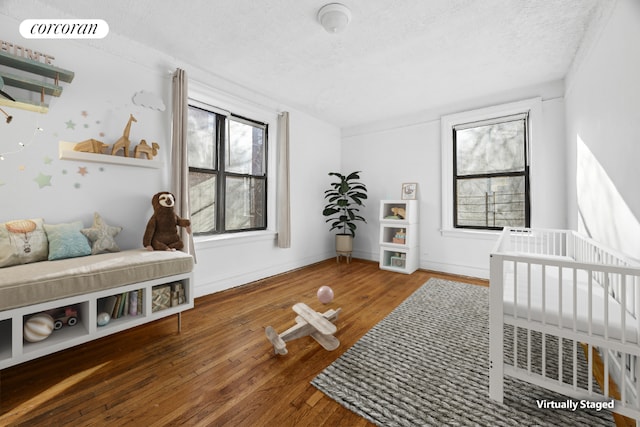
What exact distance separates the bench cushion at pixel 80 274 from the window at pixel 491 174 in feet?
11.9

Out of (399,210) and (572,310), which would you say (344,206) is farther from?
(572,310)

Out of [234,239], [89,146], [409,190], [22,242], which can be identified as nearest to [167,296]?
[22,242]

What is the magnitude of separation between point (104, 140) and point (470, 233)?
13.8ft

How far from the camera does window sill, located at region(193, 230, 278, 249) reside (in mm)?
2881

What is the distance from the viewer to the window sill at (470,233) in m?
3.51

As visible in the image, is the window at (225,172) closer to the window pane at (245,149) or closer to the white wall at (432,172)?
the window pane at (245,149)

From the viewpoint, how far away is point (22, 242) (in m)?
1.73

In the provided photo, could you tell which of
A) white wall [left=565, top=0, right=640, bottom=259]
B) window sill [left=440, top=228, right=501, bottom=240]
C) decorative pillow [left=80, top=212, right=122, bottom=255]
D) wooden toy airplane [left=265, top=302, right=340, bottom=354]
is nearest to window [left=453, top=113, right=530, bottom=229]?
window sill [left=440, top=228, right=501, bottom=240]

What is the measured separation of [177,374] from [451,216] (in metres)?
3.70

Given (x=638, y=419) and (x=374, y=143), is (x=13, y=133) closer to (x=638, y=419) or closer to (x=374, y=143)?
(x=638, y=419)

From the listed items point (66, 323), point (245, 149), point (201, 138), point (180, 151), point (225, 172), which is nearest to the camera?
point (66, 323)

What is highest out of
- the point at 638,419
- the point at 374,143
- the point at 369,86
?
the point at 369,86

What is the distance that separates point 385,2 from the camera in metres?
1.87

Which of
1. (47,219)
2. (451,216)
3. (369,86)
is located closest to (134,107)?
(47,219)
